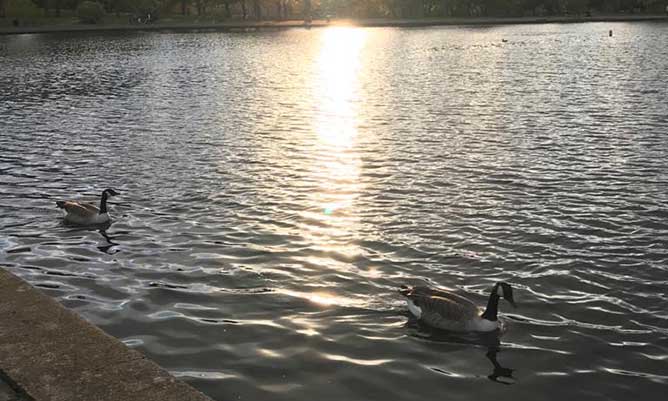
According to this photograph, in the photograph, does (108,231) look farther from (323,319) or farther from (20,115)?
(20,115)

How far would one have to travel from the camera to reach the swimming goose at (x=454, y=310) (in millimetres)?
12203

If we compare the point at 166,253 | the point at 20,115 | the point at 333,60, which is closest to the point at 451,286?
the point at 166,253

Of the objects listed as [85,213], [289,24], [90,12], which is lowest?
[85,213]

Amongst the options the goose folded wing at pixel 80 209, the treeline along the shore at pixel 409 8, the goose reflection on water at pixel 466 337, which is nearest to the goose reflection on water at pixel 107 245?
the goose folded wing at pixel 80 209

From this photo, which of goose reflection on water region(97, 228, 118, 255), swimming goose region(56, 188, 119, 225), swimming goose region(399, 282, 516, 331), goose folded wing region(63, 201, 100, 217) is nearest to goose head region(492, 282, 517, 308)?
swimming goose region(399, 282, 516, 331)

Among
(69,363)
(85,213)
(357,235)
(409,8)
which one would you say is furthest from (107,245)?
(409,8)

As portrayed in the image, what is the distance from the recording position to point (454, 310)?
40.1 feet

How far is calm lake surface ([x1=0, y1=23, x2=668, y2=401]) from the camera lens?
1145 centimetres

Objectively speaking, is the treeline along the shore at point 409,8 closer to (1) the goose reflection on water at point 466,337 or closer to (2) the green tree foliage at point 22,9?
(2) the green tree foliage at point 22,9

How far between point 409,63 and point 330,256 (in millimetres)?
56664

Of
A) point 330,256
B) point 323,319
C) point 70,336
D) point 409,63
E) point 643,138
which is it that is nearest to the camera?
point 70,336

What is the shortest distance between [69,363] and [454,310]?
6.48m

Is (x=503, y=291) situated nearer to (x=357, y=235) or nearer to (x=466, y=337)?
(x=466, y=337)

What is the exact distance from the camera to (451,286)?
1447 centimetres
